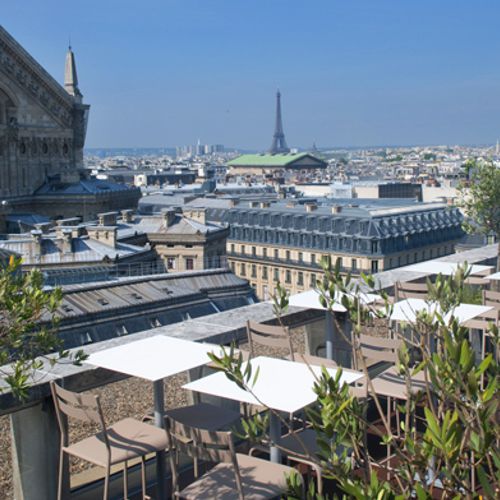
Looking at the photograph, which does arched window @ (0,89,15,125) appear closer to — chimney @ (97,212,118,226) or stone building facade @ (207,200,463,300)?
chimney @ (97,212,118,226)

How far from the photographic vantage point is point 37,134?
48.6m

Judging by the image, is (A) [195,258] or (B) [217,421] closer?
(B) [217,421]

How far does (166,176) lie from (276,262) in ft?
297

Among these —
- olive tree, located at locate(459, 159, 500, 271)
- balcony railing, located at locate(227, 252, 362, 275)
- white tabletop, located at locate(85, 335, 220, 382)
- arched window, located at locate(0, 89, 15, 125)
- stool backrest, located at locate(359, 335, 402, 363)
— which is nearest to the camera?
white tabletop, located at locate(85, 335, 220, 382)

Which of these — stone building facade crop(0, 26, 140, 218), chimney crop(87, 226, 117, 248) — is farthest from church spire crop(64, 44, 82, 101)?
chimney crop(87, 226, 117, 248)

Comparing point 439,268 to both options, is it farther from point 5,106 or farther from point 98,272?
point 5,106

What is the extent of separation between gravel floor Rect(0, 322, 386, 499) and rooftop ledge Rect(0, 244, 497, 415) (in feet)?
1.74

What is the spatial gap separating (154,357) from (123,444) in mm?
1120

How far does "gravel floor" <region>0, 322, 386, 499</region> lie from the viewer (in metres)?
7.91

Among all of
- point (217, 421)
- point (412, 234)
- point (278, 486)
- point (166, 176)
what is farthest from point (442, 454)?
point (166, 176)

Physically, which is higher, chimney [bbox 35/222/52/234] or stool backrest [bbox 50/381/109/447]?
stool backrest [bbox 50/381/109/447]

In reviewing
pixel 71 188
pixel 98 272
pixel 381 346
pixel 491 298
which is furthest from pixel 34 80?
pixel 381 346

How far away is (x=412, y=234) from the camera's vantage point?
62.2m

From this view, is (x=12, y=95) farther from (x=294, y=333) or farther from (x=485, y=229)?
(x=294, y=333)
